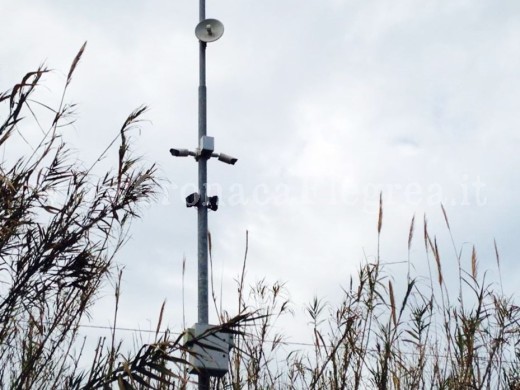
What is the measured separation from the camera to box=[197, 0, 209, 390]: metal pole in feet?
20.7

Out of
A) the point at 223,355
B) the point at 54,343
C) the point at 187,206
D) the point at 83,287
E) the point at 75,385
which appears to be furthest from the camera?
the point at 187,206

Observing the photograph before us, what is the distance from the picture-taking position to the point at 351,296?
4637 millimetres

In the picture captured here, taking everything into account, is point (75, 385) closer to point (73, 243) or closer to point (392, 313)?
point (73, 243)

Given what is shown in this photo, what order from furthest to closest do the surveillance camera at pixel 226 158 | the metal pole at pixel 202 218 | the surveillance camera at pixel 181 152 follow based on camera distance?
the surveillance camera at pixel 226 158, the surveillance camera at pixel 181 152, the metal pole at pixel 202 218

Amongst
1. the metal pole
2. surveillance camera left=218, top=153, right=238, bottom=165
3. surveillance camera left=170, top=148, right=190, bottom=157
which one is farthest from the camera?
surveillance camera left=218, top=153, right=238, bottom=165

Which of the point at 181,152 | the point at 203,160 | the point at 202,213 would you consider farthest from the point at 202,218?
the point at 181,152

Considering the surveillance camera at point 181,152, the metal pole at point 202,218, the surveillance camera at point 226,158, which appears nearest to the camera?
the metal pole at point 202,218

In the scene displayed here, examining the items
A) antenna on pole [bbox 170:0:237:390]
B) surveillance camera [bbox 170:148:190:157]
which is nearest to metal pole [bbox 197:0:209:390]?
antenna on pole [bbox 170:0:237:390]

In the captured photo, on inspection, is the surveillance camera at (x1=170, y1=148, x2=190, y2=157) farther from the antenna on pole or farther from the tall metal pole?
the tall metal pole

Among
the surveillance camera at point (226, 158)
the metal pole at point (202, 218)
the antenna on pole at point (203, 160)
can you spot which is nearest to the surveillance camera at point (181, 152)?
the antenna on pole at point (203, 160)

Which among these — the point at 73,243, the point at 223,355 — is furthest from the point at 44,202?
the point at 223,355

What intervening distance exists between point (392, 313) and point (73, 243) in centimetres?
168

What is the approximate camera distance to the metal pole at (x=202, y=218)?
6.30 meters

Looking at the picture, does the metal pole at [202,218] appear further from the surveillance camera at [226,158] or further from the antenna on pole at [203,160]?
the surveillance camera at [226,158]
